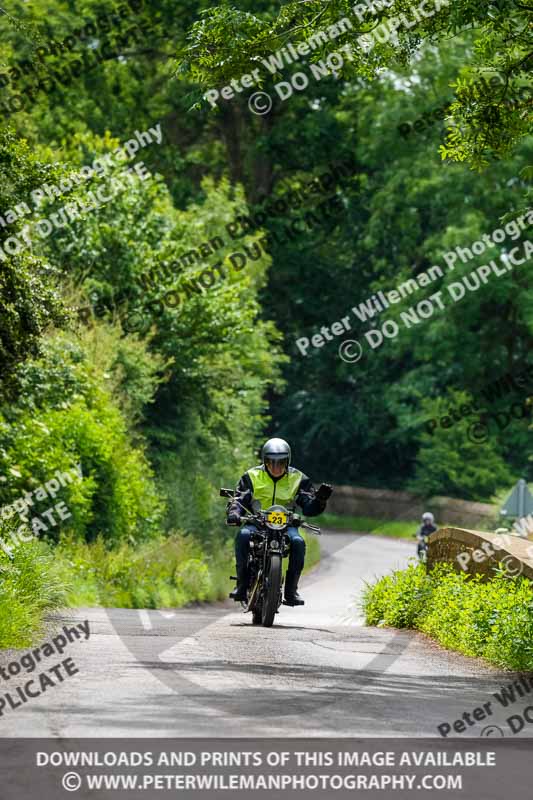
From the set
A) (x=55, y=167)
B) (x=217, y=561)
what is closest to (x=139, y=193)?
(x=217, y=561)

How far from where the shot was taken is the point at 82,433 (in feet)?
79.6

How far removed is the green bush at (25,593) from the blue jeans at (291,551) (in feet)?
6.81

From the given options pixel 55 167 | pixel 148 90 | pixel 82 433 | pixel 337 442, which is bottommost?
pixel 337 442

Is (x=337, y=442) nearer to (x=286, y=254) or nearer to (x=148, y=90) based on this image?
(x=286, y=254)

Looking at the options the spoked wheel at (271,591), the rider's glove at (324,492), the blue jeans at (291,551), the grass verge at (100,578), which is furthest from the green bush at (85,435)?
the rider's glove at (324,492)

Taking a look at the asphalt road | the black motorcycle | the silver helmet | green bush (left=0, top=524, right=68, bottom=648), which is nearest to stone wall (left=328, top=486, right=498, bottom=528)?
green bush (left=0, top=524, right=68, bottom=648)

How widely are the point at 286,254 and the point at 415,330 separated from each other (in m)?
8.82

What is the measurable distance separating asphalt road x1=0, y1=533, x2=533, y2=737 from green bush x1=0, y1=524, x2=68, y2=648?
0.28 meters

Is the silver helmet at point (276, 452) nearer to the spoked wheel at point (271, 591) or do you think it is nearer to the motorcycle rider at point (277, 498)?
the motorcycle rider at point (277, 498)

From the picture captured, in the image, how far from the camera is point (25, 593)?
47.1ft

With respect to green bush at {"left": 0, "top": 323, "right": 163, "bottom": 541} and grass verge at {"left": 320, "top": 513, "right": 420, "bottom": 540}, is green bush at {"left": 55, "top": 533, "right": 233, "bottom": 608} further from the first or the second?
grass verge at {"left": 320, "top": 513, "right": 420, "bottom": 540}

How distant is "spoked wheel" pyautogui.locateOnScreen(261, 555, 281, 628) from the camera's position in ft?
46.0

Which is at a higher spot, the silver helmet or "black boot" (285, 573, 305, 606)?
the silver helmet

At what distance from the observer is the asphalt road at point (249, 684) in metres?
7.85
